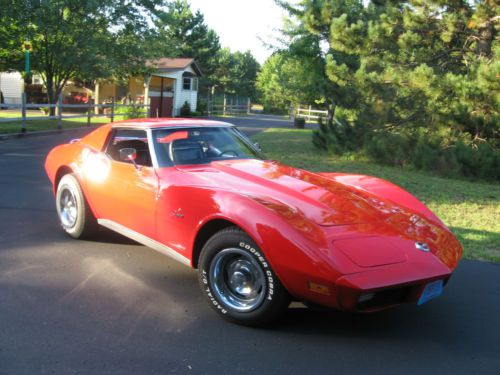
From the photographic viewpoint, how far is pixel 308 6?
1341cm

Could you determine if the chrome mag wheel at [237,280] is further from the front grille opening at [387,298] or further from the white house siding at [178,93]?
the white house siding at [178,93]

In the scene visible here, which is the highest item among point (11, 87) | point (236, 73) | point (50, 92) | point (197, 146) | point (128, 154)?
point (236, 73)

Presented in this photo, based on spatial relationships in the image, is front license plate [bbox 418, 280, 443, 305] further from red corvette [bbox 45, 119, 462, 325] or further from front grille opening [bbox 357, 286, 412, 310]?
front grille opening [bbox 357, 286, 412, 310]

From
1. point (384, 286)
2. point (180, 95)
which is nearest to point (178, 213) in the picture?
point (384, 286)

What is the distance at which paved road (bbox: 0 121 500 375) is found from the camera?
2898 mm

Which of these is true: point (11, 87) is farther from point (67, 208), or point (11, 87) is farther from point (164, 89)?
point (67, 208)

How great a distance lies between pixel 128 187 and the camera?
14.6 ft

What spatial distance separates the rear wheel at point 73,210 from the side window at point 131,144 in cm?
57

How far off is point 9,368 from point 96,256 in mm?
2073

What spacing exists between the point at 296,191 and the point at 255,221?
67cm

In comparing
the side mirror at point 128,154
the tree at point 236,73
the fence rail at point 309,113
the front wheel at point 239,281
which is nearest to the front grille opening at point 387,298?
the front wheel at point 239,281

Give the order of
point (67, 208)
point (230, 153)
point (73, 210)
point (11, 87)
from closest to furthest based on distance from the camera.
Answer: point (230, 153)
point (73, 210)
point (67, 208)
point (11, 87)

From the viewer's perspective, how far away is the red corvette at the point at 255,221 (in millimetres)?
3051

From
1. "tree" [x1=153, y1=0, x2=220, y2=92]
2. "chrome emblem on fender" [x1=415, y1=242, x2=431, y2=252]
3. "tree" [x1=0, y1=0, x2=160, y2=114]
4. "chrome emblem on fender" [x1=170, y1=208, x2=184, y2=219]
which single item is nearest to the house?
"tree" [x1=0, y1=0, x2=160, y2=114]
